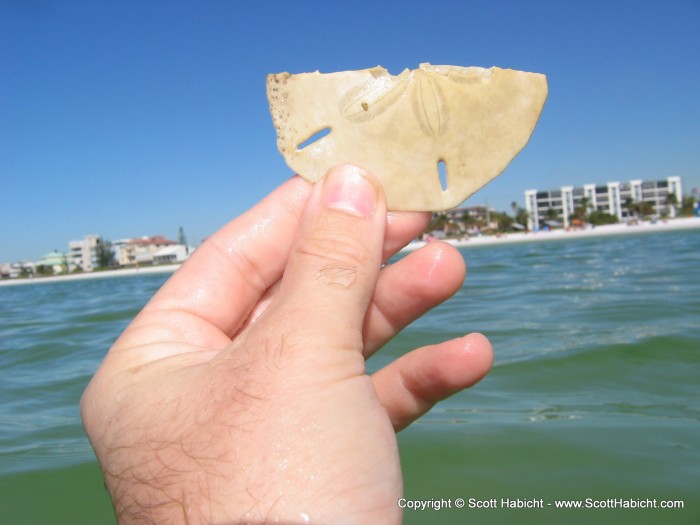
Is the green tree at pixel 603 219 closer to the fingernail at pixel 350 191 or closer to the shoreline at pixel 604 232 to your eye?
the shoreline at pixel 604 232

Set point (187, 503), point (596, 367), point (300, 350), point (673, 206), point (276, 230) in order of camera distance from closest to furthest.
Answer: point (187, 503)
point (300, 350)
point (276, 230)
point (596, 367)
point (673, 206)

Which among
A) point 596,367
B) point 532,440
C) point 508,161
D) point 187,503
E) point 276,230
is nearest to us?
point 187,503

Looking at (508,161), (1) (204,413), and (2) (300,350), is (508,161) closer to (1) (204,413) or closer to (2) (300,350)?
→ (2) (300,350)

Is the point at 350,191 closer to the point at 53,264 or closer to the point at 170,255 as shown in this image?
the point at 170,255

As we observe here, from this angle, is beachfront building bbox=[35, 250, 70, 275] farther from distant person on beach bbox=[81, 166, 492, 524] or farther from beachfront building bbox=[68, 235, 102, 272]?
distant person on beach bbox=[81, 166, 492, 524]

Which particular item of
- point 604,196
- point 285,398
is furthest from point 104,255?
point 285,398

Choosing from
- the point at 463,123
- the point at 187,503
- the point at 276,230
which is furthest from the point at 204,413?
the point at 463,123

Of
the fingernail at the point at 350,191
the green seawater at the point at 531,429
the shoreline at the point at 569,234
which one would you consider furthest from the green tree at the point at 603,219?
the fingernail at the point at 350,191
